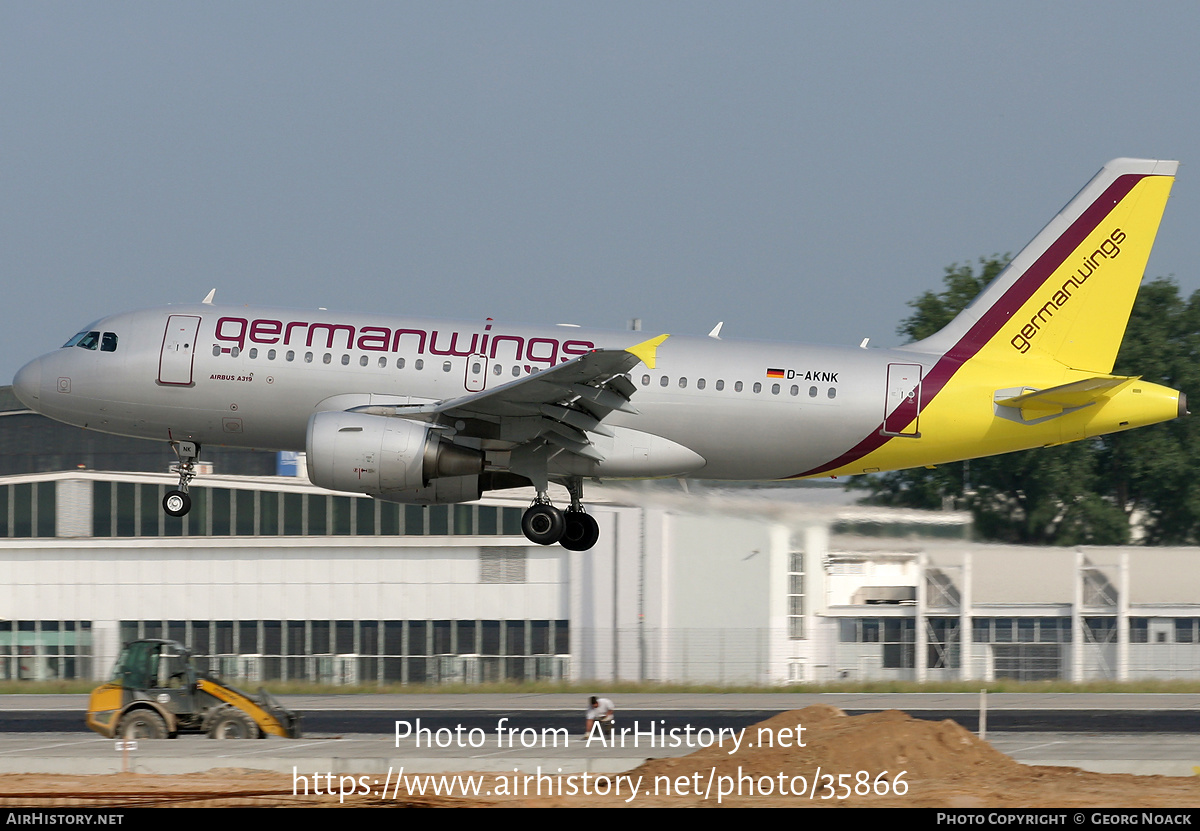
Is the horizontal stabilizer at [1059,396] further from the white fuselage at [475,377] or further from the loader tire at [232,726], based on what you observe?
the loader tire at [232,726]

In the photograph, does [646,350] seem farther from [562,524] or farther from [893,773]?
[893,773]

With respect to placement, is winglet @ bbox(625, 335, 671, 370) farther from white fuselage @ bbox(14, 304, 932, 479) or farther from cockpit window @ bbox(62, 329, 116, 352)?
cockpit window @ bbox(62, 329, 116, 352)

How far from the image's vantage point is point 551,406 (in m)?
30.1

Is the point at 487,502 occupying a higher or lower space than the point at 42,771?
higher

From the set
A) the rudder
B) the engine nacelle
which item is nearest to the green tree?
the rudder

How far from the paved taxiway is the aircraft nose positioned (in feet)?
24.1

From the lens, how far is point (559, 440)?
1222 inches

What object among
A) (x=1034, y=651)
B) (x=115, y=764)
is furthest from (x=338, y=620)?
(x=115, y=764)

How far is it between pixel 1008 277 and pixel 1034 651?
1875cm

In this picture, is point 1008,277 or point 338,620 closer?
point 1008,277

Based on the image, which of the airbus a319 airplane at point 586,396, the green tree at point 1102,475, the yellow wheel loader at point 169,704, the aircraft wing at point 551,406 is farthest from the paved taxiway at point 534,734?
the green tree at point 1102,475
